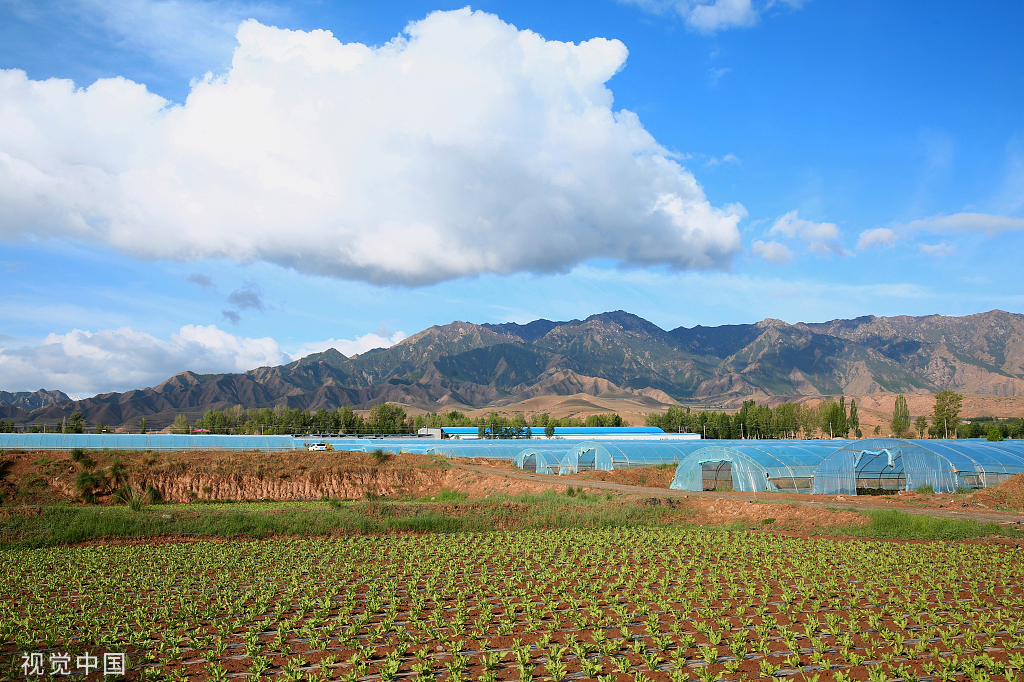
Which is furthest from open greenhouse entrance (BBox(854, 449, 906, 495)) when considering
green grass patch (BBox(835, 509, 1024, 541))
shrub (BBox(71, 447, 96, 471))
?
shrub (BBox(71, 447, 96, 471))

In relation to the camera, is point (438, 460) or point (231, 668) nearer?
Result: point (231, 668)

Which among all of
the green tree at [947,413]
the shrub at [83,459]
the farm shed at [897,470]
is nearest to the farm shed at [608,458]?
the farm shed at [897,470]

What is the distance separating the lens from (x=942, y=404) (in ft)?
399

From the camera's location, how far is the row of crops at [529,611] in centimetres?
1095

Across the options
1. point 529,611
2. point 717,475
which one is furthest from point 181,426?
point 529,611

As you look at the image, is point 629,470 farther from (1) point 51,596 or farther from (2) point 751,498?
(1) point 51,596

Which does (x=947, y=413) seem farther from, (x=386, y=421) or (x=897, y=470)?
(x=386, y=421)

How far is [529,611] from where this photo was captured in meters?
13.9

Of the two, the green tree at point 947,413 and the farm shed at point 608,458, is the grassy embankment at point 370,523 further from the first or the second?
the green tree at point 947,413

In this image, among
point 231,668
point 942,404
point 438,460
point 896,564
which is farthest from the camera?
point 942,404

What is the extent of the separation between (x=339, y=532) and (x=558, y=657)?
17525mm

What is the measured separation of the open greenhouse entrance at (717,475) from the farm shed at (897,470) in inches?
220

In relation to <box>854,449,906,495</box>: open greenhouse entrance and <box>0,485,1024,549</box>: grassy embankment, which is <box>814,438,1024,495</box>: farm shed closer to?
<box>854,449,906,495</box>: open greenhouse entrance

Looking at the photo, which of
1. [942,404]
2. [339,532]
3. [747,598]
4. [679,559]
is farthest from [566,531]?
[942,404]
